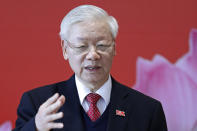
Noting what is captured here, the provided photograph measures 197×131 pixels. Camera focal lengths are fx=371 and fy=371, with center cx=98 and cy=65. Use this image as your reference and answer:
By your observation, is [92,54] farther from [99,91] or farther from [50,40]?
[50,40]

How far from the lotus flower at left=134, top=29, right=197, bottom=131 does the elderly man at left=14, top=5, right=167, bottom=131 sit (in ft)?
3.55

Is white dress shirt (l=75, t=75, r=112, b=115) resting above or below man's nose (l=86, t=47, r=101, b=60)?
below

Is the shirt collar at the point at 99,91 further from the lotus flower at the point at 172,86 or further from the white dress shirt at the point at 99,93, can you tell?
the lotus flower at the point at 172,86

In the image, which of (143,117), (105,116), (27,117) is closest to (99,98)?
(105,116)

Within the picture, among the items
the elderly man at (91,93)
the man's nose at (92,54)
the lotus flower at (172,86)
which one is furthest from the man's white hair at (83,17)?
the lotus flower at (172,86)

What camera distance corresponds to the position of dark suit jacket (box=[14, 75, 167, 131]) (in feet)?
5.57

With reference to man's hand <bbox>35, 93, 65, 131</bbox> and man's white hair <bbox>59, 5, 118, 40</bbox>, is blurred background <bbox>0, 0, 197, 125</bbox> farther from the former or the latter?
man's hand <bbox>35, 93, 65, 131</bbox>

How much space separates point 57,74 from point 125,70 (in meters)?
0.53

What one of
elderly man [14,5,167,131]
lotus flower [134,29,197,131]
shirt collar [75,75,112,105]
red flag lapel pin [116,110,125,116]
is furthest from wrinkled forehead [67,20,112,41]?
lotus flower [134,29,197,131]

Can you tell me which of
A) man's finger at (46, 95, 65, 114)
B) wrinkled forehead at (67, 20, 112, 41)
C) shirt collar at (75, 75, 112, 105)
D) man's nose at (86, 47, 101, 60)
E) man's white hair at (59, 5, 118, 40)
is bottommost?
shirt collar at (75, 75, 112, 105)

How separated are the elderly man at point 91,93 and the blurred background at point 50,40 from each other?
1.01m

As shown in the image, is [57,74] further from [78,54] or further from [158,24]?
[78,54]

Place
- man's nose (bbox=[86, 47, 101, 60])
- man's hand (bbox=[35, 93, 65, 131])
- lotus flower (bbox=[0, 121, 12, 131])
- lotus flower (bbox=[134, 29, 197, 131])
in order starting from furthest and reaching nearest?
lotus flower (bbox=[134, 29, 197, 131]) → lotus flower (bbox=[0, 121, 12, 131]) → man's nose (bbox=[86, 47, 101, 60]) → man's hand (bbox=[35, 93, 65, 131])

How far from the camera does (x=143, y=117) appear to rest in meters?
1.77
